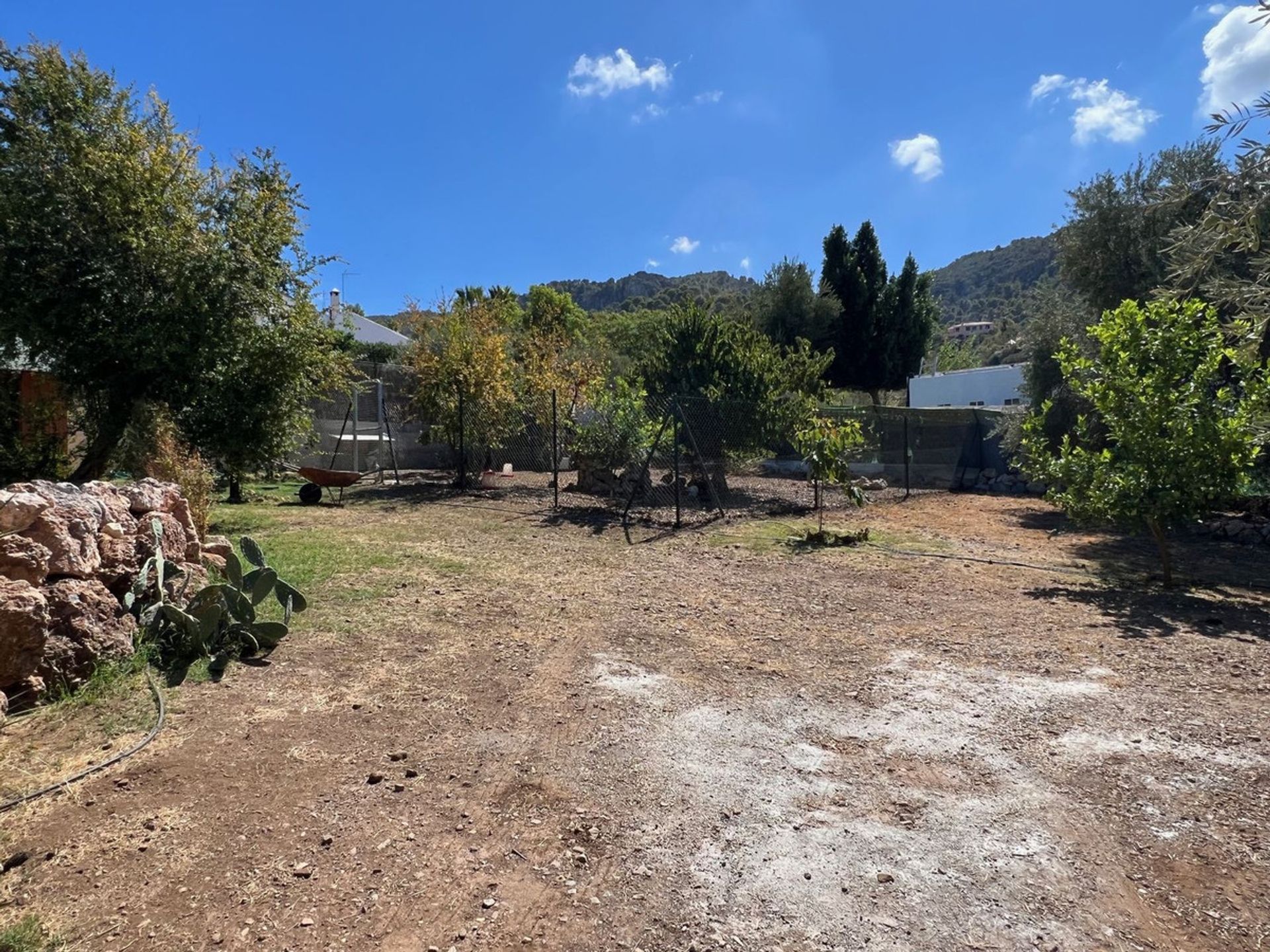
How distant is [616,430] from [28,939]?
1132 centimetres

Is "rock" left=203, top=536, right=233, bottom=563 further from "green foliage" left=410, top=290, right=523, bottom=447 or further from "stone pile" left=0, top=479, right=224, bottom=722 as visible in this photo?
"green foliage" left=410, top=290, right=523, bottom=447

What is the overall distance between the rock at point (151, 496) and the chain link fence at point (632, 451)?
6252 mm

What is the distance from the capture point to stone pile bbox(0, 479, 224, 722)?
149 inches

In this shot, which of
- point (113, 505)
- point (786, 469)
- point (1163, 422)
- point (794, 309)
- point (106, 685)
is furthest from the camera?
point (794, 309)

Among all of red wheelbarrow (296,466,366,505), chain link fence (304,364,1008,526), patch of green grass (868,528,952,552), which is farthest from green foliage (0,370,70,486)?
patch of green grass (868,528,952,552)

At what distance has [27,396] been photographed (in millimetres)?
10258

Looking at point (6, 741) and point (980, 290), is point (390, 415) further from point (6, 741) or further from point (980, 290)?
point (980, 290)

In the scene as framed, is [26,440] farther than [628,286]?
No

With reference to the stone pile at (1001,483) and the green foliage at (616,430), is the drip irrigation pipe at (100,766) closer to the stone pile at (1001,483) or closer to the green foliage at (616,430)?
the green foliage at (616,430)

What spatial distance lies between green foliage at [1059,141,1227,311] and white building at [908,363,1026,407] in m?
15.8

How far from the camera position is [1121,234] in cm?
1361

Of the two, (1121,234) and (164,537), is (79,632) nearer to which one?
(164,537)

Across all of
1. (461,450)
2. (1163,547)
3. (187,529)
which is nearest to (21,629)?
(187,529)

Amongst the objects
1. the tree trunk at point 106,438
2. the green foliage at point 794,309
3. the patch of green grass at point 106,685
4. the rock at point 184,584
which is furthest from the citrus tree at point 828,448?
the green foliage at point 794,309
